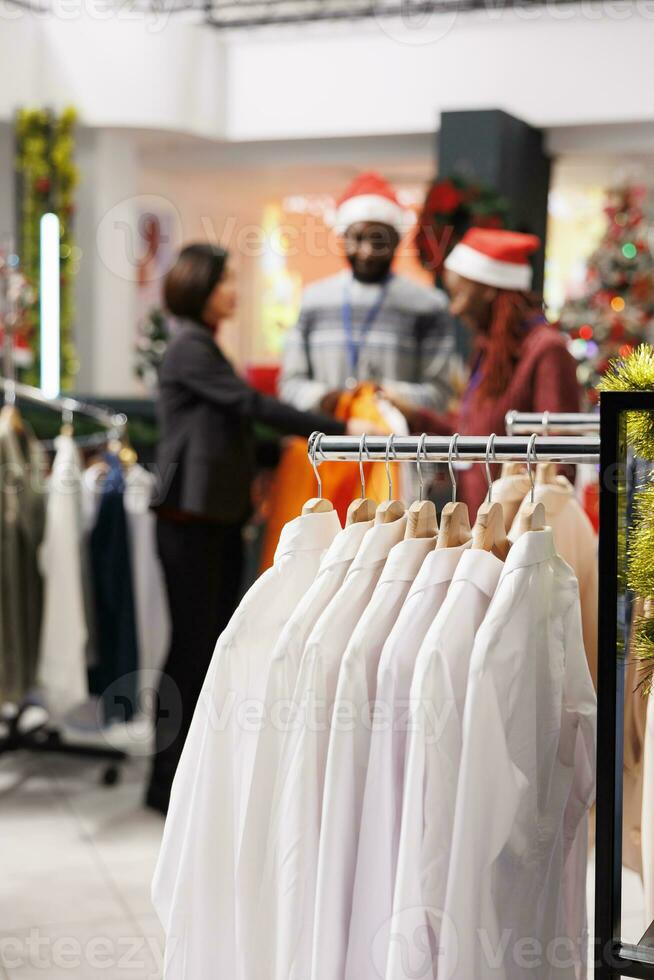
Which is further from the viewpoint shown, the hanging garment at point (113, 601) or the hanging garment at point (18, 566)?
the hanging garment at point (113, 601)

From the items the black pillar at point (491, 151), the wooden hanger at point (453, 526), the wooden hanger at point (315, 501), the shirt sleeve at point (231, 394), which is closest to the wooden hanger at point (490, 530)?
the wooden hanger at point (453, 526)

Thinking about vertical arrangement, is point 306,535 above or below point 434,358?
below

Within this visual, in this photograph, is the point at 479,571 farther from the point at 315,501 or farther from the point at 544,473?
the point at 544,473

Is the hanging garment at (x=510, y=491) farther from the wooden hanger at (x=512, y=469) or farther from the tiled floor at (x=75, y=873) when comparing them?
the tiled floor at (x=75, y=873)

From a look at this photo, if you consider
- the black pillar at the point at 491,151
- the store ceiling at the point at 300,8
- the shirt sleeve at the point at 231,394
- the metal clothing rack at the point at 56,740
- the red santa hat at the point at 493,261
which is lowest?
the metal clothing rack at the point at 56,740

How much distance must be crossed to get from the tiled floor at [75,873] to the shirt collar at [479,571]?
5.26 ft

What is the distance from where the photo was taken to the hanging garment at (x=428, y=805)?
4.86 ft

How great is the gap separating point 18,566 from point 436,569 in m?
2.38

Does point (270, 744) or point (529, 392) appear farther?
point (529, 392)

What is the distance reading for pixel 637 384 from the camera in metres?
1.51

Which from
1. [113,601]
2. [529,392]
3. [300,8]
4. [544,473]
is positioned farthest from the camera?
[300,8]

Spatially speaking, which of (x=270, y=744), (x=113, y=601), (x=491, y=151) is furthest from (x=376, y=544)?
(x=491, y=151)

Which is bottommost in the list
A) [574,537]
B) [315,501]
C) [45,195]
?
[574,537]

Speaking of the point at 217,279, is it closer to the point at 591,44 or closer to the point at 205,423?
the point at 205,423
